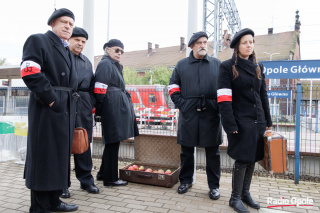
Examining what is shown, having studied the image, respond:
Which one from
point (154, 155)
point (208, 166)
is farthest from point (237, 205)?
point (154, 155)

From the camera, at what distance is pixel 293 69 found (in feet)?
14.4

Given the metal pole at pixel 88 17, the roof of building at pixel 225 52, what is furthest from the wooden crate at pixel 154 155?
the roof of building at pixel 225 52

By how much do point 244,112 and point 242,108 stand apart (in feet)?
0.18

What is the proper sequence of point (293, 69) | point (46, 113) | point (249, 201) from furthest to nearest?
point (293, 69), point (249, 201), point (46, 113)

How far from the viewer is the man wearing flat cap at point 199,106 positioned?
3613 mm

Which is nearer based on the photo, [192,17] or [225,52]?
[192,17]

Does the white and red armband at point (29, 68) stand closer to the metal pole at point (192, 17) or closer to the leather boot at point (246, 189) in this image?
the metal pole at point (192, 17)

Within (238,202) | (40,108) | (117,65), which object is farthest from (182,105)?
(40,108)

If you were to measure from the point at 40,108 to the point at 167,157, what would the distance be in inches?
99.8

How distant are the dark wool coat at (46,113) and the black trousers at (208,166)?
178 centimetres

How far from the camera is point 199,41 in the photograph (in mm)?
3721

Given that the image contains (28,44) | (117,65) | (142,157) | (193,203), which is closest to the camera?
(28,44)

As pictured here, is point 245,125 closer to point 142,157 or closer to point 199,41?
point 199,41

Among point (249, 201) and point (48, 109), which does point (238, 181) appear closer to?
point (249, 201)
